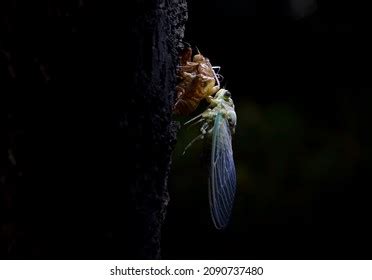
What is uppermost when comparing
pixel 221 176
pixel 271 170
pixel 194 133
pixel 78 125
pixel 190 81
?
pixel 78 125

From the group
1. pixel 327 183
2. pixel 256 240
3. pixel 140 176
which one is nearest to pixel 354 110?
pixel 327 183

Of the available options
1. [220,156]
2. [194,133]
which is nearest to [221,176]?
[220,156]

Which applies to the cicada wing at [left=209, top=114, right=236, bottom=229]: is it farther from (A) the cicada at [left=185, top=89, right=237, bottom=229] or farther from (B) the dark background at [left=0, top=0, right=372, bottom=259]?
(B) the dark background at [left=0, top=0, right=372, bottom=259]

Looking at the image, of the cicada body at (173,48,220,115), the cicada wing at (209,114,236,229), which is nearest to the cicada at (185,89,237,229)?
the cicada wing at (209,114,236,229)

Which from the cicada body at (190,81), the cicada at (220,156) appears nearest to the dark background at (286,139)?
the cicada at (220,156)

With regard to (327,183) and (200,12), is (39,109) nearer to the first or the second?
(327,183)

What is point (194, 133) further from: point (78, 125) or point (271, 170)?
point (78, 125)

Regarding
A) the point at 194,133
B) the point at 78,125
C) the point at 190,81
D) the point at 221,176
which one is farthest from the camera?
the point at 194,133
